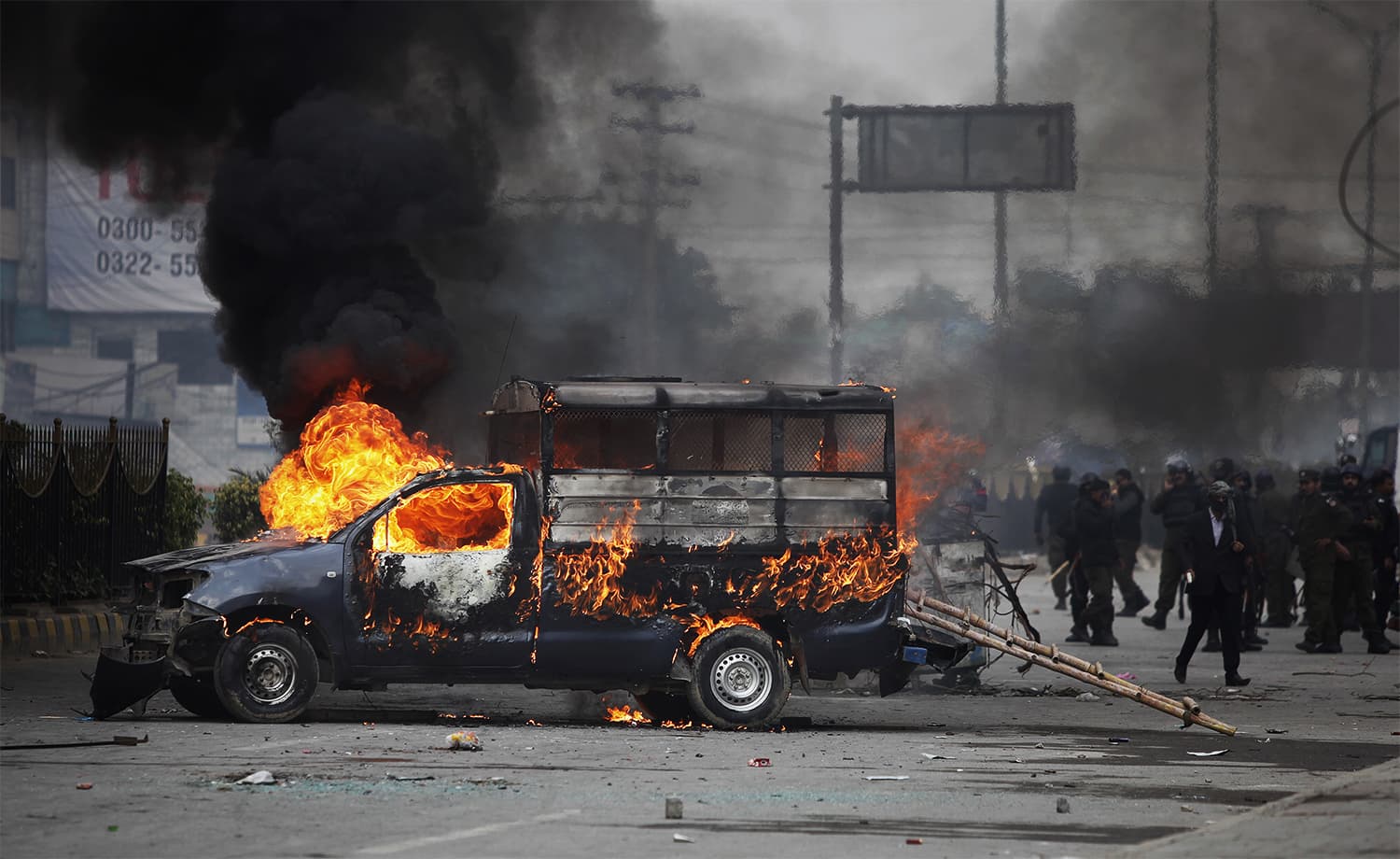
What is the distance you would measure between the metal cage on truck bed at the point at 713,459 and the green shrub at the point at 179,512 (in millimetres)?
8351

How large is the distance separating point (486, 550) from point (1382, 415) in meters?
28.9

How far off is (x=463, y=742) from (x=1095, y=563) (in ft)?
34.3

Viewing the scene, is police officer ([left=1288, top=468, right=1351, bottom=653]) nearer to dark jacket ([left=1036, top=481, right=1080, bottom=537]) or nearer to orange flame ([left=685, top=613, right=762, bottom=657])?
dark jacket ([left=1036, top=481, right=1080, bottom=537])

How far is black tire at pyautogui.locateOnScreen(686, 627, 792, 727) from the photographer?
12.3 m

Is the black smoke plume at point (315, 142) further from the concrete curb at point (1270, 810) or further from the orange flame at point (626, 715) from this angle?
the concrete curb at point (1270, 810)

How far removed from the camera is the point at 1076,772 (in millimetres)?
10352

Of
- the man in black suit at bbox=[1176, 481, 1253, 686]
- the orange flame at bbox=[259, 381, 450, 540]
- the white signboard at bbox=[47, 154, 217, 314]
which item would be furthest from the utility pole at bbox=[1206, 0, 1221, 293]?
the white signboard at bbox=[47, 154, 217, 314]

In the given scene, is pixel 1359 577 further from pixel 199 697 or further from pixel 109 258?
pixel 109 258

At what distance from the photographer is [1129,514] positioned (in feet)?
77.4

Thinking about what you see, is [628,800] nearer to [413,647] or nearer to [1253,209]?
[413,647]

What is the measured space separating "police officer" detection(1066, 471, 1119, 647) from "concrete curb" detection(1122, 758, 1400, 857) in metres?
9.86

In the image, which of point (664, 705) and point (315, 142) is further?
point (315, 142)

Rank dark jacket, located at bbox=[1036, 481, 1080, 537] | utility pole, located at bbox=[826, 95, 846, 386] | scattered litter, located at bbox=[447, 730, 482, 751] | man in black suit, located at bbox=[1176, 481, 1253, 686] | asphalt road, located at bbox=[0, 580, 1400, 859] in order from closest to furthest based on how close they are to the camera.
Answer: asphalt road, located at bbox=[0, 580, 1400, 859]
scattered litter, located at bbox=[447, 730, 482, 751]
man in black suit, located at bbox=[1176, 481, 1253, 686]
dark jacket, located at bbox=[1036, 481, 1080, 537]
utility pole, located at bbox=[826, 95, 846, 386]

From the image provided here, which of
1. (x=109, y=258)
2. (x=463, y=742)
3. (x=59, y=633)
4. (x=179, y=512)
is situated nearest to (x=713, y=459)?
(x=463, y=742)
